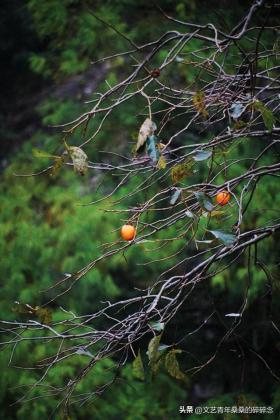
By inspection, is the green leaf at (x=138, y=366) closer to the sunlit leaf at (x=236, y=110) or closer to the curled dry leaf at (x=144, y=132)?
the curled dry leaf at (x=144, y=132)

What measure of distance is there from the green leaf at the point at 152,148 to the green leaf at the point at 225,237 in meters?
0.30

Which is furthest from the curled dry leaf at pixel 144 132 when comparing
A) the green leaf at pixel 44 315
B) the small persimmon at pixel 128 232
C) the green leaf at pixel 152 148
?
the green leaf at pixel 44 315

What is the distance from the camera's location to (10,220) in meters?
5.38

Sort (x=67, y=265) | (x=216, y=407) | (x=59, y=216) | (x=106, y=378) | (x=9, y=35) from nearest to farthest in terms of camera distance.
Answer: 1. (x=216, y=407)
2. (x=106, y=378)
3. (x=67, y=265)
4. (x=59, y=216)
5. (x=9, y=35)

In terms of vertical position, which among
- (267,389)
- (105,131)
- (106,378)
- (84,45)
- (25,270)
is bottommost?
(267,389)

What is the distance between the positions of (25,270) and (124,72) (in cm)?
242

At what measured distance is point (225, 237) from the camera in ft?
A: 5.53

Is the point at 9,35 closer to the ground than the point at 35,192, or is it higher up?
higher up

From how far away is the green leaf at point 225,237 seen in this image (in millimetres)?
1669

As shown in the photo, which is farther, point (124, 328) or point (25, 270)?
point (25, 270)

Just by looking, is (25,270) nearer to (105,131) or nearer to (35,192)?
(35,192)

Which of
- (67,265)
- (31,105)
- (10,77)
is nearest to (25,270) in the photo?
(67,265)

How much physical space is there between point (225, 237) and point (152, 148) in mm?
367

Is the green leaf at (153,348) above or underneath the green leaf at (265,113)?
underneath
